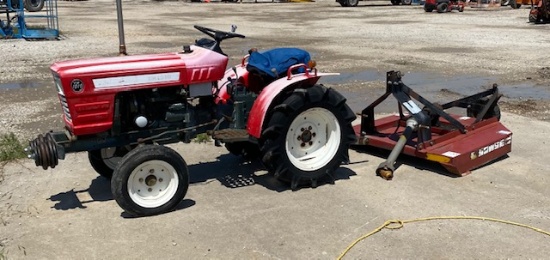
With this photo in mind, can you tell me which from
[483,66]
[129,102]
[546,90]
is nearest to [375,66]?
[483,66]

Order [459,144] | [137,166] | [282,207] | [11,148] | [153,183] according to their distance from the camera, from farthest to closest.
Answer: [11,148]
[459,144]
[282,207]
[153,183]
[137,166]

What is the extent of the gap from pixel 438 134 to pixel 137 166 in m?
3.46

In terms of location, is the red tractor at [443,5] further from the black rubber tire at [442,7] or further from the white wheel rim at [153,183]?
the white wheel rim at [153,183]

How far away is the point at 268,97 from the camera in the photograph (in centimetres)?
513

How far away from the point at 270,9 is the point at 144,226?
30.0m

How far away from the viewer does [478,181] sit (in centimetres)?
559

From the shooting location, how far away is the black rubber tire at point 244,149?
6.06 meters

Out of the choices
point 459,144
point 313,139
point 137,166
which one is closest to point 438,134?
point 459,144

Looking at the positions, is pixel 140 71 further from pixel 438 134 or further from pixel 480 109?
pixel 480 109

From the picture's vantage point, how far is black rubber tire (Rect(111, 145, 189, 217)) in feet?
14.9

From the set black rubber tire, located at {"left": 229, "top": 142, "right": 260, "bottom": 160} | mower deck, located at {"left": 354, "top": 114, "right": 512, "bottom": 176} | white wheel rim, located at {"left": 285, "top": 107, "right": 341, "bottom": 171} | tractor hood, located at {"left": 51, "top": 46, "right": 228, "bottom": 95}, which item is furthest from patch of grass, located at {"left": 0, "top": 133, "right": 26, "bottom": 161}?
mower deck, located at {"left": 354, "top": 114, "right": 512, "bottom": 176}

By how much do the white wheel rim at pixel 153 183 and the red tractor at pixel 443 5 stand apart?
27.6 meters

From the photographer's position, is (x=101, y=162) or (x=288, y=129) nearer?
(x=288, y=129)

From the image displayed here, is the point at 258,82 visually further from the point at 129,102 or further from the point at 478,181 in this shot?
the point at 478,181
